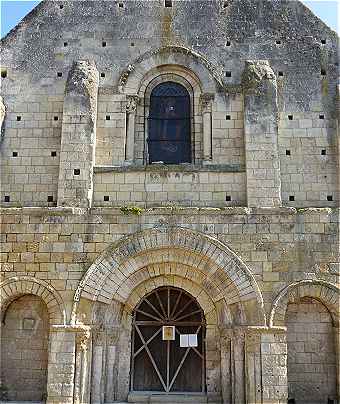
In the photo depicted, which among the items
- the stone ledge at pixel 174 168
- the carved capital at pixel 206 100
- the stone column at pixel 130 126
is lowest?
the stone ledge at pixel 174 168

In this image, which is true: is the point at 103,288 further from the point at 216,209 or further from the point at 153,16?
the point at 153,16

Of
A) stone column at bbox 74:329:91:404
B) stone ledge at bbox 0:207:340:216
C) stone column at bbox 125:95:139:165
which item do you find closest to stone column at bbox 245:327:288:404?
stone ledge at bbox 0:207:340:216

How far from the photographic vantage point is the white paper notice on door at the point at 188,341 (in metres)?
10.5

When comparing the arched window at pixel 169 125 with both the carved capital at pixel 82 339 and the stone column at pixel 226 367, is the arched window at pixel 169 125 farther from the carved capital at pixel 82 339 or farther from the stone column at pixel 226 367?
the carved capital at pixel 82 339

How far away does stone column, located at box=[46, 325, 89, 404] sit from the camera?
957 centimetres

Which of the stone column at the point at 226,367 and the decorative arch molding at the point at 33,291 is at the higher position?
the decorative arch molding at the point at 33,291

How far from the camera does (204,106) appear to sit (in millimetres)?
11875

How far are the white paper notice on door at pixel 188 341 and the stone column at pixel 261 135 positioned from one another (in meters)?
2.94

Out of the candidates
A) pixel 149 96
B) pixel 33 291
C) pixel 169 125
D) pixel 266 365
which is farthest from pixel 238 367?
pixel 149 96

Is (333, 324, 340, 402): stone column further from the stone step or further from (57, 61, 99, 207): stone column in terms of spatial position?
(57, 61, 99, 207): stone column

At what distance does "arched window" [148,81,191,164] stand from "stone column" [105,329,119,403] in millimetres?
3961

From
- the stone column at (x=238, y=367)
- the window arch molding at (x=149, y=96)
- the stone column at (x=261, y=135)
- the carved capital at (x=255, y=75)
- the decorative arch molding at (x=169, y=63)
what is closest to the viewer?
the stone column at (x=238, y=367)

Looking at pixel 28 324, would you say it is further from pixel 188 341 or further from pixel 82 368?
pixel 188 341

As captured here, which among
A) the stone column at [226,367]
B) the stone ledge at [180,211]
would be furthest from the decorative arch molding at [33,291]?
the stone column at [226,367]
